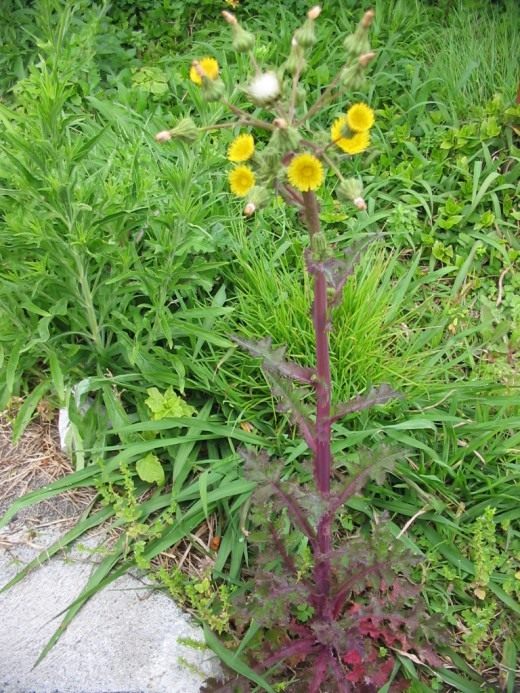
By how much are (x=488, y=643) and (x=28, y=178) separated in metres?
1.83

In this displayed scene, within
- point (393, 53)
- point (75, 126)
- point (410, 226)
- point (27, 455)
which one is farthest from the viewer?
point (393, 53)

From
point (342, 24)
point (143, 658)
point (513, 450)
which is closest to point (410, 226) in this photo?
point (513, 450)

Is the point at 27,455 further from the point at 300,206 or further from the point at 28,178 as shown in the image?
the point at 300,206

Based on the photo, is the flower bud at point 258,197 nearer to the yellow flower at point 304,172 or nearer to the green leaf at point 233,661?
the yellow flower at point 304,172

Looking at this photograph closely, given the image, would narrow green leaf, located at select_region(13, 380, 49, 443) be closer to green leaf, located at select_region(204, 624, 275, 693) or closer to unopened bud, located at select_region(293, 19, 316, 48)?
green leaf, located at select_region(204, 624, 275, 693)

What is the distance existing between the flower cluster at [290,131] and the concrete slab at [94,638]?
4.13ft

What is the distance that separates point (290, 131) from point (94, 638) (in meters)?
1.50

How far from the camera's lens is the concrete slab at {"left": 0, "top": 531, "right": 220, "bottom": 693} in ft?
6.07

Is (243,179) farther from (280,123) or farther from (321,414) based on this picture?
(321,414)

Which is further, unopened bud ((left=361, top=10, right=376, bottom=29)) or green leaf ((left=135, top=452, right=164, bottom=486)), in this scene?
green leaf ((left=135, top=452, right=164, bottom=486))

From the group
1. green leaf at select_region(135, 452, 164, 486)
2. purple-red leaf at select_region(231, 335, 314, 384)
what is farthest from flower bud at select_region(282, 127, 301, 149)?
green leaf at select_region(135, 452, 164, 486)

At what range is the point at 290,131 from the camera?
1.16 meters

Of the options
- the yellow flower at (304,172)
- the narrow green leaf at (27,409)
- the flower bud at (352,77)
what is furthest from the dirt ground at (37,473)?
the flower bud at (352,77)

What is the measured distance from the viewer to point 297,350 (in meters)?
2.32
